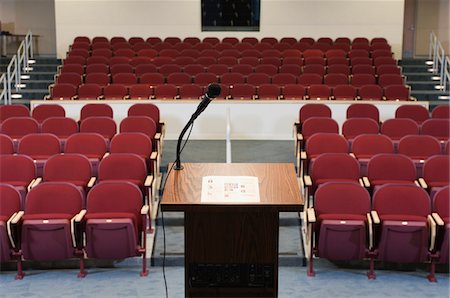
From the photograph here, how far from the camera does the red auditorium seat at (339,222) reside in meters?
5.04

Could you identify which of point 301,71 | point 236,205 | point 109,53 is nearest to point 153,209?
point 236,205

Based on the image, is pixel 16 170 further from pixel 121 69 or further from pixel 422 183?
pixel 121 69

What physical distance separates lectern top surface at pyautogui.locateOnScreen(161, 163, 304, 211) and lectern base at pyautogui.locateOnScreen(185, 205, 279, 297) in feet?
0.29

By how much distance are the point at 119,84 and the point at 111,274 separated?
5626 millimetres

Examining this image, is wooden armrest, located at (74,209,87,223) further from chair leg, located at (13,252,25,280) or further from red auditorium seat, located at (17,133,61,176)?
red auditorium seat, located at (17,133,61,176)

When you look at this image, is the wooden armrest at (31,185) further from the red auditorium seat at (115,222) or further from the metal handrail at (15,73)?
the metal handrail at (15,73)

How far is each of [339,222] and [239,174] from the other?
97.3 inches

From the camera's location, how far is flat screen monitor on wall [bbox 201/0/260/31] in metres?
13.8

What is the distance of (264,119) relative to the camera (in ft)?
29.9

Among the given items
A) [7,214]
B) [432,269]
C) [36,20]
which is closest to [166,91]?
[7,214]

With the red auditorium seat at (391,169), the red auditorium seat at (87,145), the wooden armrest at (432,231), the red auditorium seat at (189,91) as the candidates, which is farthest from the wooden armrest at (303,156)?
the red auditorium seat at (189,91)

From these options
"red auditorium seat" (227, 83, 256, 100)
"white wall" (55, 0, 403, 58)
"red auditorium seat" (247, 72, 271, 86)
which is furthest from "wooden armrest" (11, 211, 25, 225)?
"white wall" (55, 0, 403, 58)

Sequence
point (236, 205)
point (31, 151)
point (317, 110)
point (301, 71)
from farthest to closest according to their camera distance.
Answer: point (301, 71), point (317, 110), point (31, 151), point (236, 205)

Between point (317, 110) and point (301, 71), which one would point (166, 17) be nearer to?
point (301, 71)
